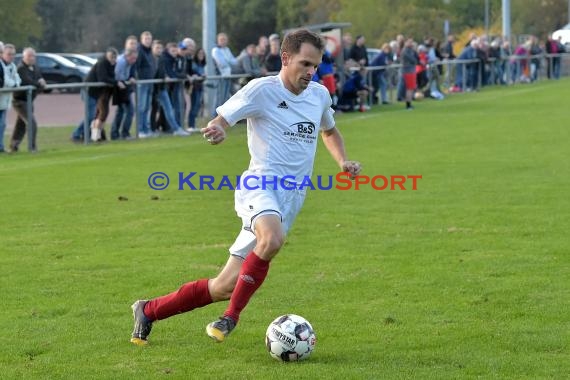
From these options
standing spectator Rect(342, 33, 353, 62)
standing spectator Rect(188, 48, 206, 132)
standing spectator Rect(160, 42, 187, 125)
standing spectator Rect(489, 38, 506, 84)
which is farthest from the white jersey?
standing spectator Rect(489, 38, 506, 84)

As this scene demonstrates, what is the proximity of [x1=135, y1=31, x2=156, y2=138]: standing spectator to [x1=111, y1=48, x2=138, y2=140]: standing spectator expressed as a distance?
182mm

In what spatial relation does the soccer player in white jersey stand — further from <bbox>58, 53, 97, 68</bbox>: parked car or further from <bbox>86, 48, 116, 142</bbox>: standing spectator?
<bbox>58, 53, 97, 68</bbox>: parked car

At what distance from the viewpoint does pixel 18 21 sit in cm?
5844

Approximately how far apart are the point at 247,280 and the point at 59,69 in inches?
1620

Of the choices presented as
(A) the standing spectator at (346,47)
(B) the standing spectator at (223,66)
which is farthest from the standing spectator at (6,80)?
(A) the standing spectator at (346,47)

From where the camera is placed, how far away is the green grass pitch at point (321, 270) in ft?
22.0

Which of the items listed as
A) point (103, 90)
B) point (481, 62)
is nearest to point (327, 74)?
point (103, 90)

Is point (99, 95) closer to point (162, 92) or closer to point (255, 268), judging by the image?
point (162, 92)

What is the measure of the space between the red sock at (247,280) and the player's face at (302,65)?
3.31 ft

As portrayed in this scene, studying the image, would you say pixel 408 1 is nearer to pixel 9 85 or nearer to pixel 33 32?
pixel 33 32

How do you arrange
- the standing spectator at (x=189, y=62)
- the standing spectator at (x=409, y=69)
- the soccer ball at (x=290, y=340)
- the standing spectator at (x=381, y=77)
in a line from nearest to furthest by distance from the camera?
1. the soccer ball at (x=290, y=340)
2. the standing spectator at (x=189, y=62)
3. the standing spectator at (x=409, y=69)
4. the standing spectator at (x=381, y=77)

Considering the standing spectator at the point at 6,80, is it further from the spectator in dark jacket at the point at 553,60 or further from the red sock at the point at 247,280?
the spectator in dark jacket at the point at 553,60

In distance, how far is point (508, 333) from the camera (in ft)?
23.7

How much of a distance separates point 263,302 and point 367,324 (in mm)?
982
